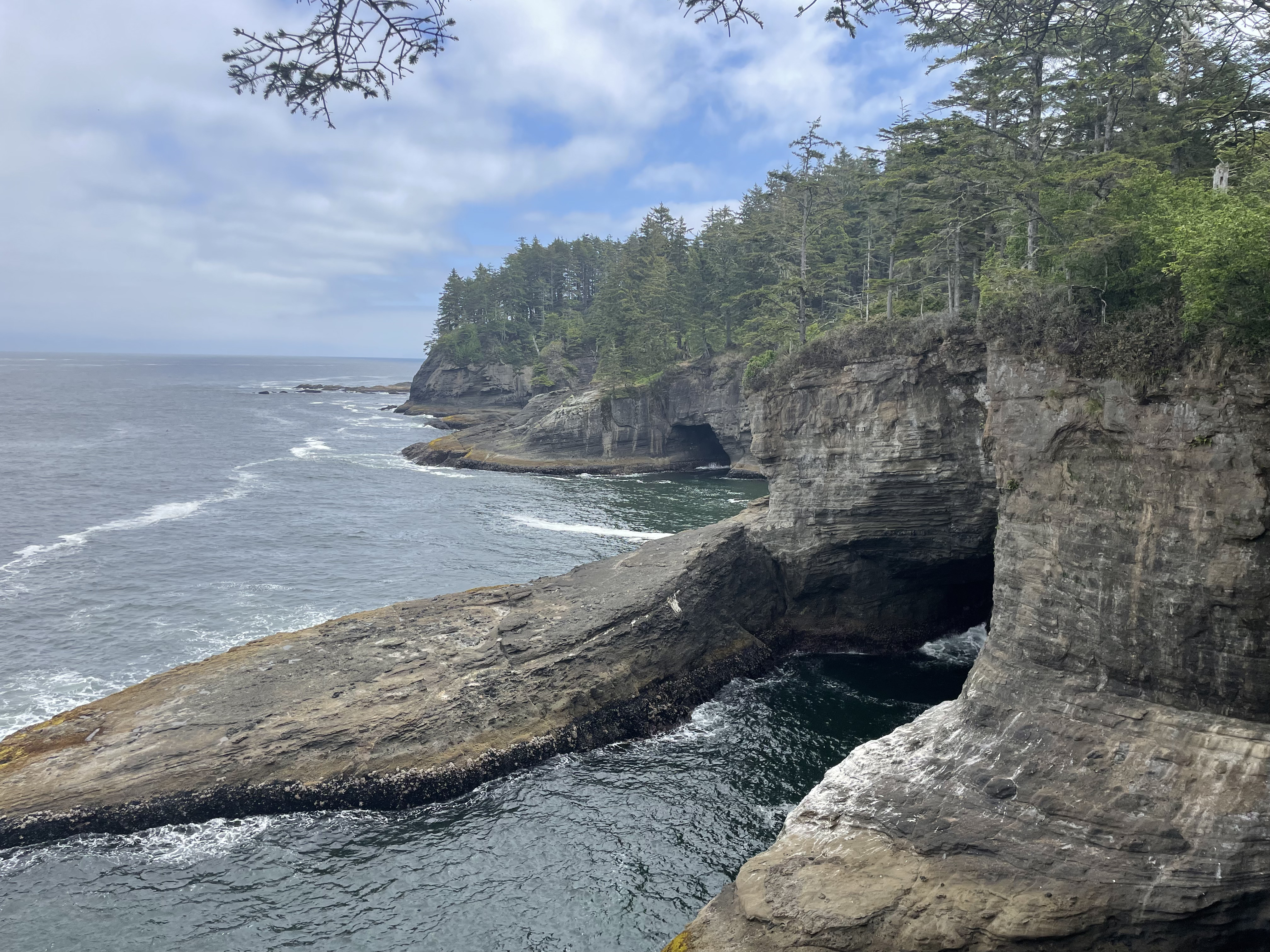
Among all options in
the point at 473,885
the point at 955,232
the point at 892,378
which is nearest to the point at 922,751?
the point at 473,885

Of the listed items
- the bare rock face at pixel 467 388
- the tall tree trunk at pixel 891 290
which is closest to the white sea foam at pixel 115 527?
the tall tree trunk at pixel 891 290

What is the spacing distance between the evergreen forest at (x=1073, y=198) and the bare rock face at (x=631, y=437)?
11526 mm

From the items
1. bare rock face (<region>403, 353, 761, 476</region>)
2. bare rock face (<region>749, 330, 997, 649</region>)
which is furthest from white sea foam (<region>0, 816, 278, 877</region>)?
bare rock face (<region>403, 353, 761, 476</region>)

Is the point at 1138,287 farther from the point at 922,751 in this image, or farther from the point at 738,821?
the point at 738,821

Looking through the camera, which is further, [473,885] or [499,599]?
[499,599]

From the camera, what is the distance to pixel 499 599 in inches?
1099

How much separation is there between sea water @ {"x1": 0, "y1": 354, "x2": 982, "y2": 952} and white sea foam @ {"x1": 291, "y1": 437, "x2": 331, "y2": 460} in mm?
13574

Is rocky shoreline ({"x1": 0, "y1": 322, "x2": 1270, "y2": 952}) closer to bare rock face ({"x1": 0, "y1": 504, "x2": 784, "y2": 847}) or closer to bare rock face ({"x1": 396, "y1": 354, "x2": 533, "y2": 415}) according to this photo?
bare rock face ({"x1": 0, "y1": 504, "x2": 784, "y2": 847})

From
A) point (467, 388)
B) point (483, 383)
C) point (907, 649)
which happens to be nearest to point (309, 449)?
point (483, 383)

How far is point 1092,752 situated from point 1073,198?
51.6 ft

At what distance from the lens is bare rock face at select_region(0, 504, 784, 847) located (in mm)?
18344

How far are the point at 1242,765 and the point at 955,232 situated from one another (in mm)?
19428

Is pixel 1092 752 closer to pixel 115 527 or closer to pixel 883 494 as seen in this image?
pixel 883 494

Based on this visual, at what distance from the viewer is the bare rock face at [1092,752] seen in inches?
483
